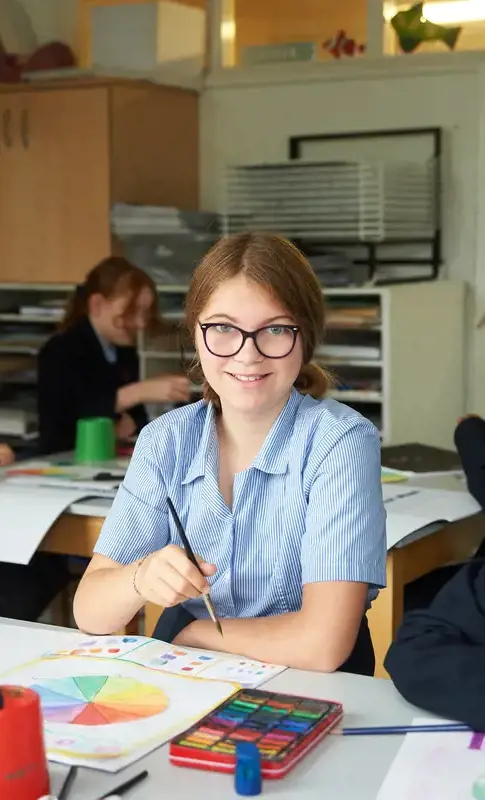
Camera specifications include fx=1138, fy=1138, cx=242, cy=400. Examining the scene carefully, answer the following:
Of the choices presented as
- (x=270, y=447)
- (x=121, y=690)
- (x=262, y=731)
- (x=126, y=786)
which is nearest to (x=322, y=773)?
(x=262, y=731)

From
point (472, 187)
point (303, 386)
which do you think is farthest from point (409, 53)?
point (303, 386)

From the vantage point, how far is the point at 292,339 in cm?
164

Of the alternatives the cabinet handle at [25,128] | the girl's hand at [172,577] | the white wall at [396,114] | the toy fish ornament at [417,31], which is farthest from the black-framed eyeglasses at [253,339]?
the cabinet handle at [25,128]

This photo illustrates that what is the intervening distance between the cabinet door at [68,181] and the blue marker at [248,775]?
3.36 meters

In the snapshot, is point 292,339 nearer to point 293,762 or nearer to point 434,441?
point 293,762

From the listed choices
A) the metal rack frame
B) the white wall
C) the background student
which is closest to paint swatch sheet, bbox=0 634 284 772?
the background student

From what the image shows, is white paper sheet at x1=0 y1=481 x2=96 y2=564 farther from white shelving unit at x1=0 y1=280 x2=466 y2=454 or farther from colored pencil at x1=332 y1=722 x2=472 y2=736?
colored pencil at x1=332 y1=722 x2=472 y2=736

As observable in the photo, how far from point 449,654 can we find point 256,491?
1.47ft

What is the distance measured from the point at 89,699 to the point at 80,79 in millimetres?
3405

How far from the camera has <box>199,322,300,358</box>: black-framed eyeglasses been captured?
1.63 metres

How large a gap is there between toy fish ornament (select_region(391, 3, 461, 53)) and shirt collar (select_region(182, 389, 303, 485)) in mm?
2838

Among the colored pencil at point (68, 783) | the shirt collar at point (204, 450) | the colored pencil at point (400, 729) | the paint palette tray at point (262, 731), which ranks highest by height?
the shirt collar at point (204, 450)

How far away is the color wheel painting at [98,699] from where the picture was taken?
1.26m

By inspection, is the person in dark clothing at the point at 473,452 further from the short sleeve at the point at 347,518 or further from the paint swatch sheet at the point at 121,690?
the paint swatch sheet at the point at 121,690
